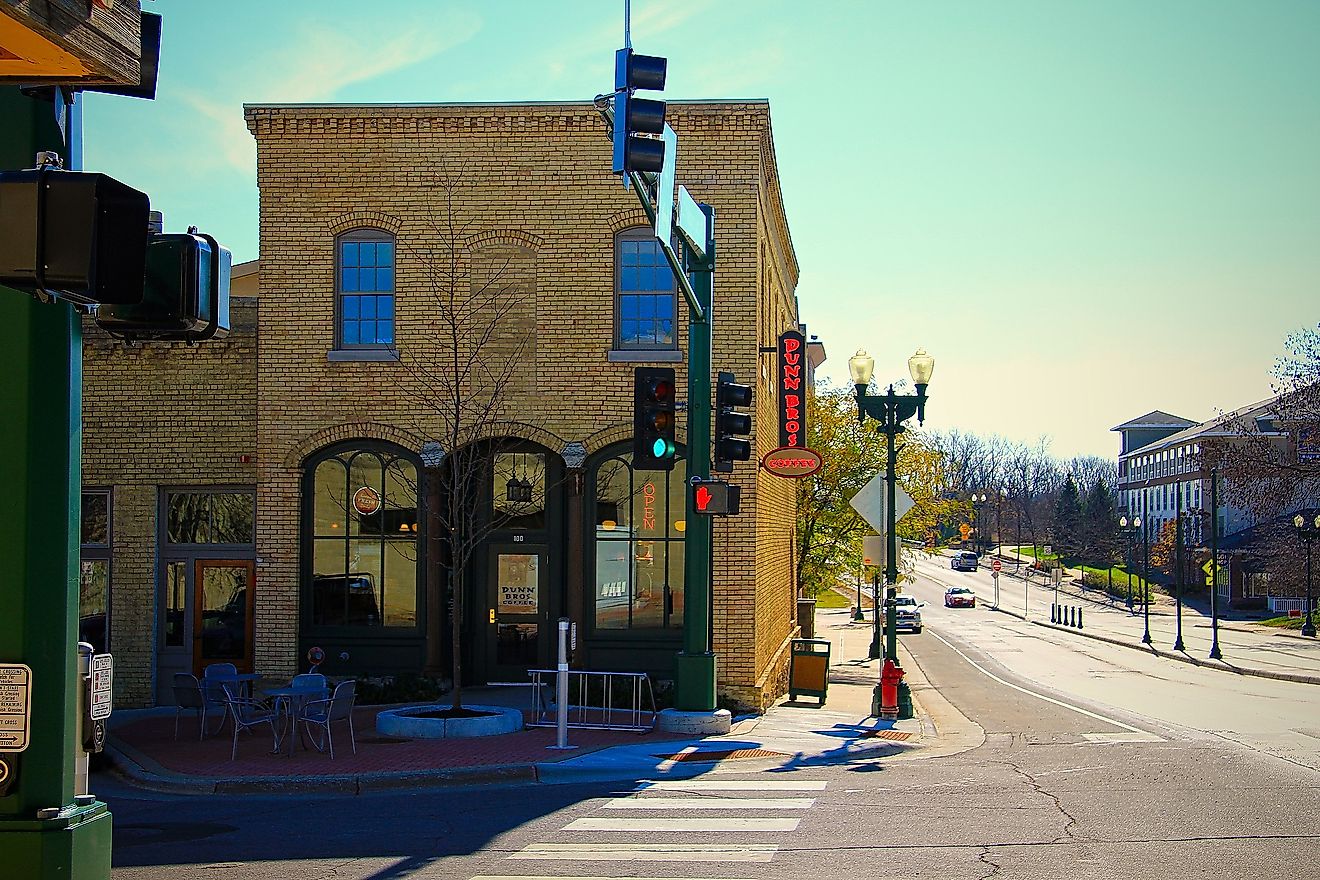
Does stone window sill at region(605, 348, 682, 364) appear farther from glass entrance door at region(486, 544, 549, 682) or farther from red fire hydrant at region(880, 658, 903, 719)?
red fire hydrant at region(880, 658, 903, 719)

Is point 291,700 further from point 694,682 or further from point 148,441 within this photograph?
point 148,441

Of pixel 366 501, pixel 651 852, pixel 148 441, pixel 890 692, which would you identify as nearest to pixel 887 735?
pixel 890 692

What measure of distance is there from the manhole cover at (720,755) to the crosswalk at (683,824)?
4.67 feet

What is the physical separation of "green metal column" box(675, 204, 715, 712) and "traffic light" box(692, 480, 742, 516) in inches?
7.6

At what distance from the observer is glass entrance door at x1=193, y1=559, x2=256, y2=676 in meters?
20.3

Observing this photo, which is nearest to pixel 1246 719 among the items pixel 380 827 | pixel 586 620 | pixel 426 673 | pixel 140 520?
→ pixel 586 620

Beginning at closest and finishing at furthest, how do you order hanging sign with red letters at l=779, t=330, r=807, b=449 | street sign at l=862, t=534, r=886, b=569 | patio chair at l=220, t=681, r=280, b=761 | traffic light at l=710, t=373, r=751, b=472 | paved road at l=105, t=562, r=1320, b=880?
paved road at l=105, t=562, r=1320, b=880, patio chair at l=220, t=681, r=280, b=761, traffic light at l=710, t=373, r=751, b=472, street sign at l=862, t=534, r=886, b=569, hanging sign with red letters at l=779, t=330, r=807, b=449

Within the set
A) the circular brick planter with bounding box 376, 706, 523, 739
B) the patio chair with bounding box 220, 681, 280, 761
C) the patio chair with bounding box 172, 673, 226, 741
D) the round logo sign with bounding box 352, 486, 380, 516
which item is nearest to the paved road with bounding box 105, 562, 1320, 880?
the patio chair with bounding box 220, 681, 280, 761

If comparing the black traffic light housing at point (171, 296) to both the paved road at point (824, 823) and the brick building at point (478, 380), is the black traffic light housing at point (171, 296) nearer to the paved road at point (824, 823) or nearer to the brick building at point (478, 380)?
the paved road at point (824, 823)

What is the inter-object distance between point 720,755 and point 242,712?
6773mm

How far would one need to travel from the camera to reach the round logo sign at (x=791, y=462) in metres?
20.2

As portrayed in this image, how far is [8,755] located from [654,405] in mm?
11458

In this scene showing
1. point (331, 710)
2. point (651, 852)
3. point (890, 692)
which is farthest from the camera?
point (890, 692)

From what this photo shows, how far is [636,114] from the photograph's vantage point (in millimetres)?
10453
